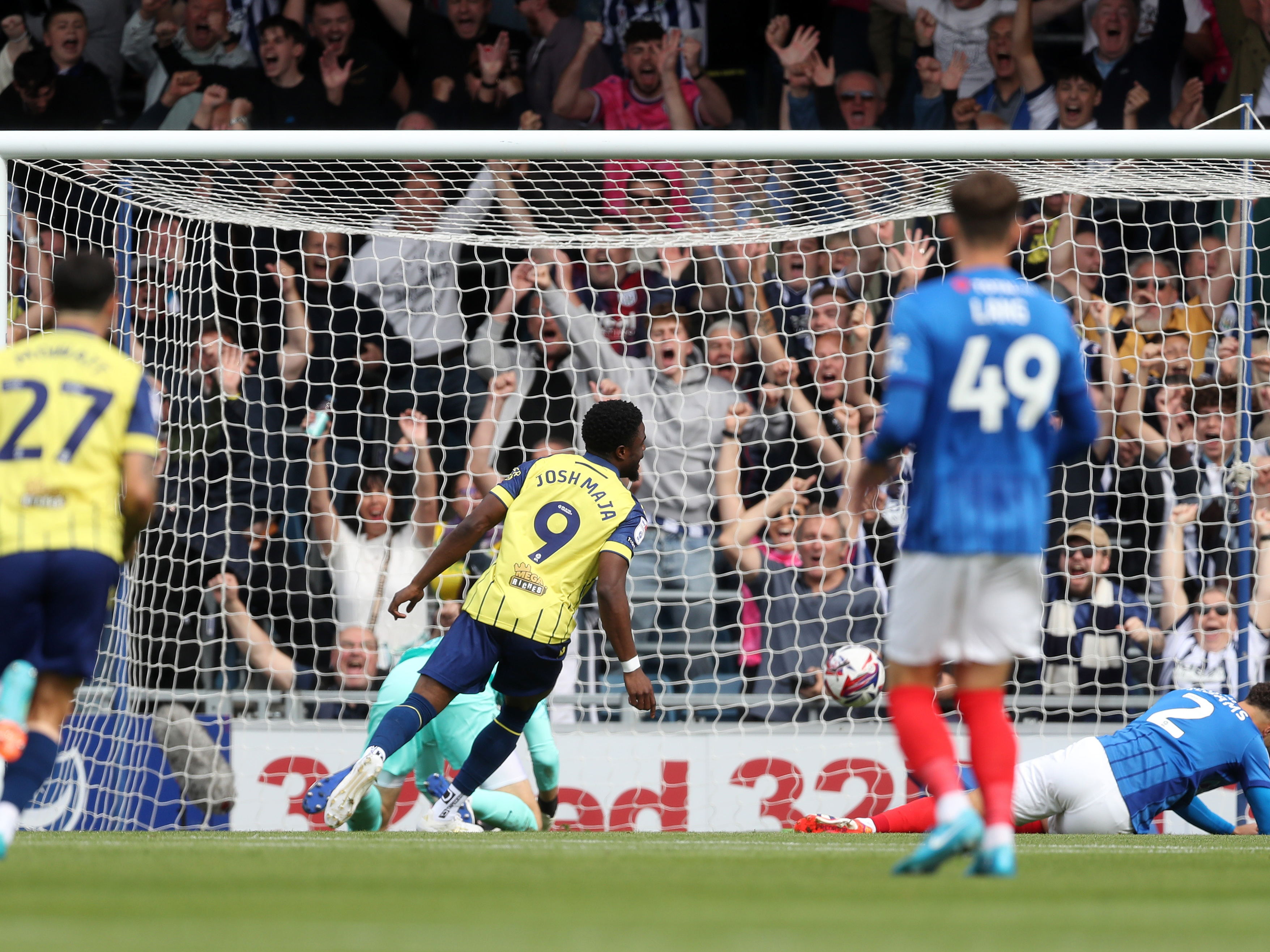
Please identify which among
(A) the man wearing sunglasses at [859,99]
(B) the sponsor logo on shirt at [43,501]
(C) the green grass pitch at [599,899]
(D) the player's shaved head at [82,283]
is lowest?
(C) the green grass pitch at [599,899]

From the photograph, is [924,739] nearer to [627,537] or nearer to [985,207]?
[985,207]

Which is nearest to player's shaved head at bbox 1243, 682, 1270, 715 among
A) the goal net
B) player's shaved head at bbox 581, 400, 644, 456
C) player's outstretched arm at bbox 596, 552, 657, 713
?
the goal net

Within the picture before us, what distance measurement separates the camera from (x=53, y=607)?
4426 mm

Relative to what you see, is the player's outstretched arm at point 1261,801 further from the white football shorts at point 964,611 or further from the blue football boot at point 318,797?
the blue football boot at point 318,797

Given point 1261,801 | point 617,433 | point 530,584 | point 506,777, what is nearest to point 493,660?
point 530,584

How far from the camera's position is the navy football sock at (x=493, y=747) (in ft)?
22.0

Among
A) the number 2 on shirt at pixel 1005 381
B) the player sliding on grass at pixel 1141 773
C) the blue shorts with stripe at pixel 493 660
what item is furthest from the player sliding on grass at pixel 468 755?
the number 2 on shirt at pixel 1005 381

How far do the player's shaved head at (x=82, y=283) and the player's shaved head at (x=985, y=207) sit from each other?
7.86ft

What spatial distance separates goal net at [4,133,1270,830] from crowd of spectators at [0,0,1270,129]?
126cm

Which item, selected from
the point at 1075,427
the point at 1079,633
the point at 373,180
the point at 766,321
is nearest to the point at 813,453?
the point at 766,321

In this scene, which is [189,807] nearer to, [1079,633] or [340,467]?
[340,467]

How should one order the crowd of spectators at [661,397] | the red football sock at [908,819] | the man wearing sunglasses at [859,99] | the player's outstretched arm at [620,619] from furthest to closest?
1. the man wearing sunglasses at [859,99]
2. the crowd of spectators at [661,397]
3. the red football sock at [908,819]
4. the player's outstretched arm at [620,619]

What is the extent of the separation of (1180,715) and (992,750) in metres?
3.42

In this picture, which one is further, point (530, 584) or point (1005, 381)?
point (530, 584)
